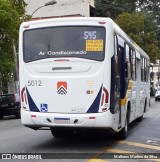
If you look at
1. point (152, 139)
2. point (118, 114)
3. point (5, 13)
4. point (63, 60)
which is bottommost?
point (152, 139)

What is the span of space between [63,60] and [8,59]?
1596 centimetres

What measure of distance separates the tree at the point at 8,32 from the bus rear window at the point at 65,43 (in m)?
12.8

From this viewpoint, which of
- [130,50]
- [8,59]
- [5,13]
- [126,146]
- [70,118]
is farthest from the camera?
[8,59]

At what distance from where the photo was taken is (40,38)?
36.0 ft

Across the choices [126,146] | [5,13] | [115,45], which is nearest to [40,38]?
[115,45]

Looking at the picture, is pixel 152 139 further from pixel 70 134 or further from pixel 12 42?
pixel 12 42

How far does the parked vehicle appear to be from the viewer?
24750mm

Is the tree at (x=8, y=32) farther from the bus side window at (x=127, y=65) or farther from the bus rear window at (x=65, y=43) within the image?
the bus rear window at (x=65, y=43)

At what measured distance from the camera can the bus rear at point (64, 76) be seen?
10.4 meters

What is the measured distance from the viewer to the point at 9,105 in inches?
979

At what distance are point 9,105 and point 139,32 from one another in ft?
108

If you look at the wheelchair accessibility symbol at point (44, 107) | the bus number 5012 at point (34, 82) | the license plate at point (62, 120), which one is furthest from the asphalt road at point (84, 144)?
the bus number 5012 at point (34, 82)

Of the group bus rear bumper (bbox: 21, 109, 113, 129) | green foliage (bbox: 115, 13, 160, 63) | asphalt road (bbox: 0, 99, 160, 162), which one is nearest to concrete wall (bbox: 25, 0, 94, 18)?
green foliage (bbox: 115, 13, 160, 63)

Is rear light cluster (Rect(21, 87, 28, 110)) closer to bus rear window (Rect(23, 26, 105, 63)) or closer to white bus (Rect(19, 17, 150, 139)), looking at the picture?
white bus (Rect(19, 17, 150, 139))
